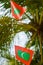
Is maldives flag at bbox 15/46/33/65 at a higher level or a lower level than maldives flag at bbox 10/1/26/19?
lower

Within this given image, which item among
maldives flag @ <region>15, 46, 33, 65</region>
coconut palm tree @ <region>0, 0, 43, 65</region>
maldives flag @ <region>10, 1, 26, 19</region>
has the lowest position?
maldives flag @ <region>15, 46, 33, 65</region>

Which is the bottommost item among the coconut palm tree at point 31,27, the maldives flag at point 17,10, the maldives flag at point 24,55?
the maldives flag at point 24,55

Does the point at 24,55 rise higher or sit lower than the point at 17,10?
lower

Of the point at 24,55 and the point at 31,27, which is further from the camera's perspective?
the point at 31,27

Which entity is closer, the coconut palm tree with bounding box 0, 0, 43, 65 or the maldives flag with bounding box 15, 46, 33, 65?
the maldives flag with bounding box 15, 46, 33, 65

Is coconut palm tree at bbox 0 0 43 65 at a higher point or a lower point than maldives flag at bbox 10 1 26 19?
lower

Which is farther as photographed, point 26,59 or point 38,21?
point 38,21

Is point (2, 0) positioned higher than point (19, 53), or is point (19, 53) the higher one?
point (2, 0)

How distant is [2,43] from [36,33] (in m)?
0.12

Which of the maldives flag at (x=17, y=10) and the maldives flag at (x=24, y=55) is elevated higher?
the maldives flag at (x=17, y=10)

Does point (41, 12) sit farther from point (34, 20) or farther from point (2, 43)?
point (2, 43)

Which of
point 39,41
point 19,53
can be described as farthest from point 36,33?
point 19,53

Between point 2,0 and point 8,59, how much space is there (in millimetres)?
227

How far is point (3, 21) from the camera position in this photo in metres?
0.57
